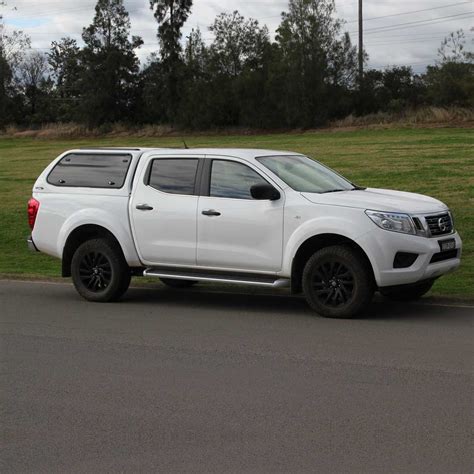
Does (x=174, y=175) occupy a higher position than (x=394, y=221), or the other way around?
(x=174, y=175)

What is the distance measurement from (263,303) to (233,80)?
177ft

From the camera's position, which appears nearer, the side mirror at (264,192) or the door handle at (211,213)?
the side mirror at (264,192)

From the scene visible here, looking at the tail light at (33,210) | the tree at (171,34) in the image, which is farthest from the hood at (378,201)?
the tree at (171,34)

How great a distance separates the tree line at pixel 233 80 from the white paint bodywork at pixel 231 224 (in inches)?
1674

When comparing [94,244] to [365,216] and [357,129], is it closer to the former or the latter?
[365,216]

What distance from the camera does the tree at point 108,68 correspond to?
69938mm

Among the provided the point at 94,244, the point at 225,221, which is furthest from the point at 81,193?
the point at 225,221

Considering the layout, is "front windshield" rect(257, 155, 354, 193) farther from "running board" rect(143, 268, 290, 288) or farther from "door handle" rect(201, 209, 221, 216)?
"running board" rect(143, 268, 290, 288)

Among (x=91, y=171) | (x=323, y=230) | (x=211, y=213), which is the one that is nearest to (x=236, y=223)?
(x=211, y=213)

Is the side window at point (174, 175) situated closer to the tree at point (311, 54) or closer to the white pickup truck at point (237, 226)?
the white pickup truck at point (237, 226)

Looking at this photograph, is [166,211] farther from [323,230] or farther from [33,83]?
[33,83]

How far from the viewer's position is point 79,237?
1169cm

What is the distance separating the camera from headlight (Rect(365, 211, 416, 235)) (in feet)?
31.5

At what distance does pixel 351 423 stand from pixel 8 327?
16.0 ft
